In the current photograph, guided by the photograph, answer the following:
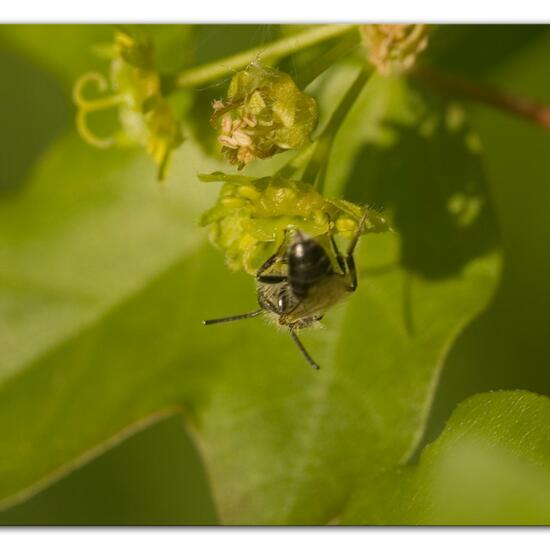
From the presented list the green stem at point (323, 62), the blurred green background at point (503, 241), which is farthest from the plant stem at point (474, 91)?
the green stem at point (323, 62)

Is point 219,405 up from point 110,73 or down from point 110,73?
down

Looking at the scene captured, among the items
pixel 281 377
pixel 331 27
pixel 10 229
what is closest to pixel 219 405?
pixel 281 377

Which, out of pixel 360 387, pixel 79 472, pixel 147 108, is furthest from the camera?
pixel 79 472

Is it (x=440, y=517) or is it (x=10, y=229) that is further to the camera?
(x=10, y=229)

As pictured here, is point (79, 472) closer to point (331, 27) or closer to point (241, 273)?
point (241, 273)

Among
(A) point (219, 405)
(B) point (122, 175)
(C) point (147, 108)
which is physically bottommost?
(A) point (219, 405)

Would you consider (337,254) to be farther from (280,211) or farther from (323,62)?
(323,62)
